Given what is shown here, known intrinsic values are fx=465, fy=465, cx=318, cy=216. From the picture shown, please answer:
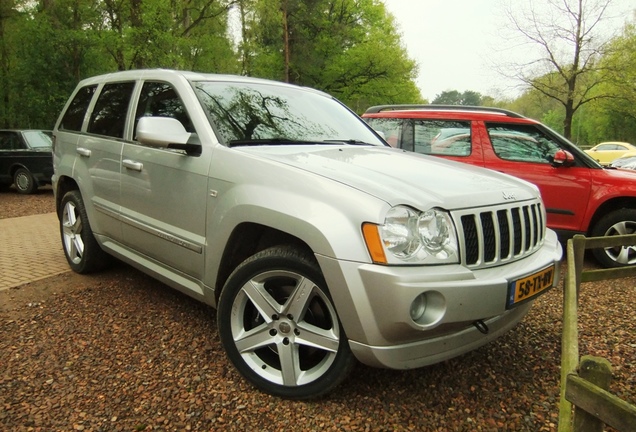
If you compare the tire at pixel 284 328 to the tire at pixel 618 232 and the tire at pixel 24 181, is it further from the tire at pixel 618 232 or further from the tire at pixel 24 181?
the tire at pixel 24 181

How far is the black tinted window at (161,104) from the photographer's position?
10.3 feet

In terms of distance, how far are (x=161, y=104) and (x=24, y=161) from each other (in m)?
10.00

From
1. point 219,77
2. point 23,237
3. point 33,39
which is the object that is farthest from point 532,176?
point 33,39

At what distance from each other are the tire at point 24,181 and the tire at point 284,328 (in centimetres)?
1103

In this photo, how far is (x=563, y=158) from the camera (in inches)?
209

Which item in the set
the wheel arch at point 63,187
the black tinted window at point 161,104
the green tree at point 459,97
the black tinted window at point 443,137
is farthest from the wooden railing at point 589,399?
the green tree at point 459,97

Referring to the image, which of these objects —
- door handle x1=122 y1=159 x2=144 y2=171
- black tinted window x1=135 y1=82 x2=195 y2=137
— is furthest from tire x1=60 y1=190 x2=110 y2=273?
black tinted window x1=135 y1=82 x2=195 y2=137

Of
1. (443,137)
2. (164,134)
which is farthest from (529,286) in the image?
(443,137)

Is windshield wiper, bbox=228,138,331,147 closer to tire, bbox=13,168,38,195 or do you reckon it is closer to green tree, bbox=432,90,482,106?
tire, bbox=13,168,38,195

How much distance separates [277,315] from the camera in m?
2.39

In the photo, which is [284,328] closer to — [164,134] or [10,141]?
[164,134]

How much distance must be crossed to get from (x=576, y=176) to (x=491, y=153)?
98 centimetres

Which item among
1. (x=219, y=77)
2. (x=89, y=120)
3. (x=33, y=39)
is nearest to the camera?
(x=219, y=77)

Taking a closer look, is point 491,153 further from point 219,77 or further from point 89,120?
point 89,120
